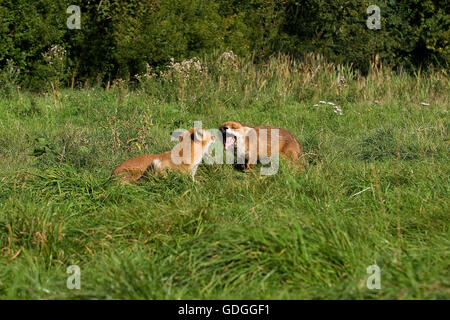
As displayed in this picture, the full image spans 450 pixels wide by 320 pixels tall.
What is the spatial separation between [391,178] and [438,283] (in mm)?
2370

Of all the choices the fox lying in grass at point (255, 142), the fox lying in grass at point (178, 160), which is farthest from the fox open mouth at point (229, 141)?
the fox lying in grass at point (178, 160)

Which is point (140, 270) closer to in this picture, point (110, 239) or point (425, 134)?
point (110, 239)

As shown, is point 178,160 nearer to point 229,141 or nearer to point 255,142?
point 229,141

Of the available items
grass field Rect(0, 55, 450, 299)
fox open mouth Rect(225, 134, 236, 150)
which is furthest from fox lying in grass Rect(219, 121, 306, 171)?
grass field Rect(0, 55, 450, 299)

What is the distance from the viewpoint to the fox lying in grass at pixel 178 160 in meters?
5.90

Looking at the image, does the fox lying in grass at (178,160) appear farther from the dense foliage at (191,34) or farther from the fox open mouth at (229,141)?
the dense foliage at (191,34)

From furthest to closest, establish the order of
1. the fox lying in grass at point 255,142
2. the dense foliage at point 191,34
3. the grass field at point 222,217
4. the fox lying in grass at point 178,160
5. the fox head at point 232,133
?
the dense foliage at point 191,34 < the fox head at point 232,133 < the fox lying in grass at point 255,142 < the fox lying in grass at point 178,160 < the grass field at point 222,217

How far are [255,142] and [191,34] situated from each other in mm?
7298

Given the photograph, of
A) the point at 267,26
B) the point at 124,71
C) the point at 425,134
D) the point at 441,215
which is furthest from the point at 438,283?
the point at 267,26

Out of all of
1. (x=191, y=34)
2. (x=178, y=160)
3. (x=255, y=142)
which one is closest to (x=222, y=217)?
(x=178, y=160)

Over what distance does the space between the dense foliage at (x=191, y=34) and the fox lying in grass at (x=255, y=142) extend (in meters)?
5.84

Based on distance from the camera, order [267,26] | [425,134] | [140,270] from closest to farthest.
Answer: [140,270] < [425,134] < [267,26]

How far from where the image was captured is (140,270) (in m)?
3.48

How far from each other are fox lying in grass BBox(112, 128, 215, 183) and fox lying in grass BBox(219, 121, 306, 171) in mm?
703
